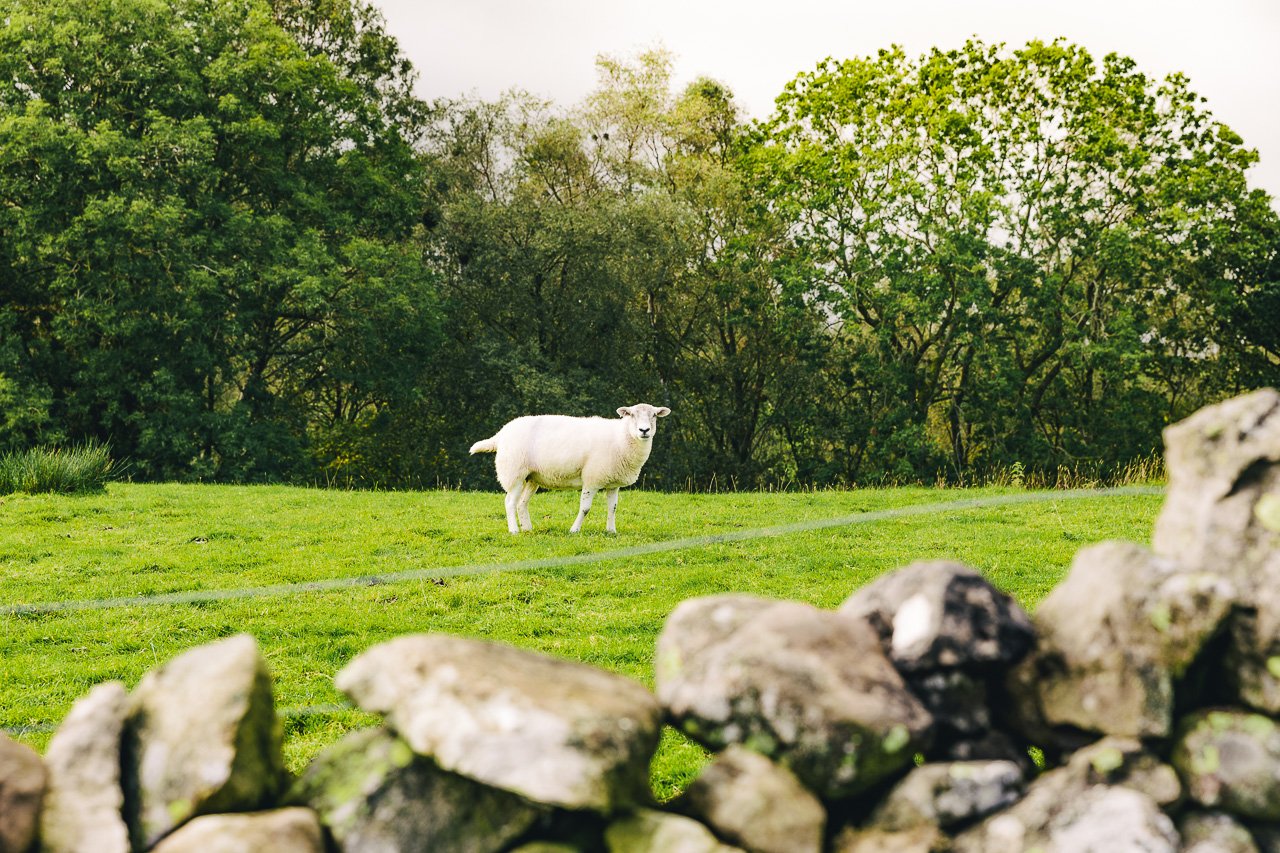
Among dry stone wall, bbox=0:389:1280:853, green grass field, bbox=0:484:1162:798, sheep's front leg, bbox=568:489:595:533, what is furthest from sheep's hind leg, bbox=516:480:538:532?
dry stone wall, bbox=0:389:1280:853

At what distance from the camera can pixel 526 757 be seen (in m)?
2.91

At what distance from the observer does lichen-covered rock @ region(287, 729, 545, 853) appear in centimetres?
307

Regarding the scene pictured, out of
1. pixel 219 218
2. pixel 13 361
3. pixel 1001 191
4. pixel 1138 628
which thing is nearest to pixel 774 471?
pixel 1001 191

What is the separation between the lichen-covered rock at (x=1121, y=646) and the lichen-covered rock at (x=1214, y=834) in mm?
275

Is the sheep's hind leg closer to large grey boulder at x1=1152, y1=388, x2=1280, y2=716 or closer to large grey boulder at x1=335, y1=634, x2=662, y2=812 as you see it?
Answer: large grey boulder at x1=335, y1=634, x2=662, y2=812

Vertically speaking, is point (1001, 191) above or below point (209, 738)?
above

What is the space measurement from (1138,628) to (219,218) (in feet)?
102

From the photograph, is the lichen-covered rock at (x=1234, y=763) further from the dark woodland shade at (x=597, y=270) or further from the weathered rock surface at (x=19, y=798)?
the dark woodland shade at (x=597, y=270)

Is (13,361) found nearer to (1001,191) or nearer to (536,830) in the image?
(1001,191)

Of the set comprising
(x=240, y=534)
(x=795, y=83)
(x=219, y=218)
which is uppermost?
(x=795, y=83)

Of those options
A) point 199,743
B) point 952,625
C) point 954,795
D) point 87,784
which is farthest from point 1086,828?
point 87,784

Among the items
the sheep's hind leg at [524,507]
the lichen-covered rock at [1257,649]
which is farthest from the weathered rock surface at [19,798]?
the sheep's hind leg at [524,507]

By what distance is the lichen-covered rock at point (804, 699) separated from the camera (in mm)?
3129

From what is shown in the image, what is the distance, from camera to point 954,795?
315cm
